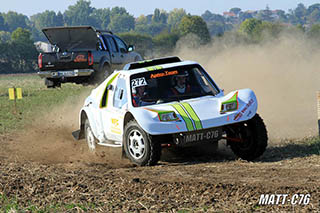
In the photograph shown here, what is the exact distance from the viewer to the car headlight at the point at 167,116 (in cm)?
907

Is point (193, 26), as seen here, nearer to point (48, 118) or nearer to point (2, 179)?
point (48, 118)

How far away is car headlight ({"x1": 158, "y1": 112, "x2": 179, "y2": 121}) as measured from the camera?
9.07 metres

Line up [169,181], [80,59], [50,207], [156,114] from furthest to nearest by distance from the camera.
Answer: [80,59], [156,114], [169,181], [50,207]

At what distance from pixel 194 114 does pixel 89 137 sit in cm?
287

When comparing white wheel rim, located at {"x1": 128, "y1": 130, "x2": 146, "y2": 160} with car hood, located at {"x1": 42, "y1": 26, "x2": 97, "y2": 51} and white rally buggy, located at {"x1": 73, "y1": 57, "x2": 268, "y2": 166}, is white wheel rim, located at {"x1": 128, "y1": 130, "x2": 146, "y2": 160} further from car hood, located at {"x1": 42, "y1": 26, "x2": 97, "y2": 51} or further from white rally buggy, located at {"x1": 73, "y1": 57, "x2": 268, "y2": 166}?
car hood, located at {"x1": 42, "y1": 26, "x2": 97, "y2": 51}

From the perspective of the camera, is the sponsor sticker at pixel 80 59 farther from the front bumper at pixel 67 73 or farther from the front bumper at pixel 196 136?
the front bumper at pixel 196 136

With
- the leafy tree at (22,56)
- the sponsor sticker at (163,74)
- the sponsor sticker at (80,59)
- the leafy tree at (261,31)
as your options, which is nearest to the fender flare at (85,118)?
the sponsor sticker at (163,74)

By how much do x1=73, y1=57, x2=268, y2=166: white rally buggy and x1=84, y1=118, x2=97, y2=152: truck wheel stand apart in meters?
0.04

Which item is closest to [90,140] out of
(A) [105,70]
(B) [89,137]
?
(B) [89,137]

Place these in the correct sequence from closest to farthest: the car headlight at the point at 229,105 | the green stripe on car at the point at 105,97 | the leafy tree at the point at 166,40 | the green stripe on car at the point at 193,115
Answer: the green stripe on car at the point at 193,115
the car headlight at the point at 229,105
the green stripe on car at the point at 105,97
the leafy tree at the point at 166,40

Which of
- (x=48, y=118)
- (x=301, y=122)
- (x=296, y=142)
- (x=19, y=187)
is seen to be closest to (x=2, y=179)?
(x=19, y=187)

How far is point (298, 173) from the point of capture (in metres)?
7.94

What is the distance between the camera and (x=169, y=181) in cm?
770

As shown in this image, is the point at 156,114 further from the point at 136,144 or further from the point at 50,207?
the point at 50,207
